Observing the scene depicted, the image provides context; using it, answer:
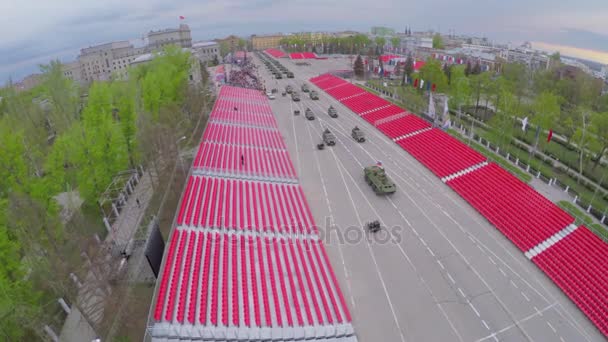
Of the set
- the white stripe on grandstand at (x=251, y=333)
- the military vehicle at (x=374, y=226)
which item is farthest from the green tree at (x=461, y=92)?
the white stripe on grandstand at (x=251, y=333)

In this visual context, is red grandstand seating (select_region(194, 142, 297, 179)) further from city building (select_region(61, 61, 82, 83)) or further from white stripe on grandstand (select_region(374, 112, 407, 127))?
city building (select_region(61, 61, 82, 83))

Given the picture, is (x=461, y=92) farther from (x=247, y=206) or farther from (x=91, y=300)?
(x=91, y=300)

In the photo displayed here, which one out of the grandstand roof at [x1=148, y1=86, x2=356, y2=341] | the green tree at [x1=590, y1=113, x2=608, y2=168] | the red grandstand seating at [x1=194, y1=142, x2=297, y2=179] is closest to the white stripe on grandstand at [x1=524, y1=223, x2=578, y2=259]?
the green tree at [x1=590, y1=113, x2=608, y2=168]

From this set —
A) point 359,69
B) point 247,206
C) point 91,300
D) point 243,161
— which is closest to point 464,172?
point 247,206

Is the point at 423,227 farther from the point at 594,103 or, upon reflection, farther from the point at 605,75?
the point at 605,75

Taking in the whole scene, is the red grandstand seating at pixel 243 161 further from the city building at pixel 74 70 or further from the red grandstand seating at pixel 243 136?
the city building at pixel 74 70
